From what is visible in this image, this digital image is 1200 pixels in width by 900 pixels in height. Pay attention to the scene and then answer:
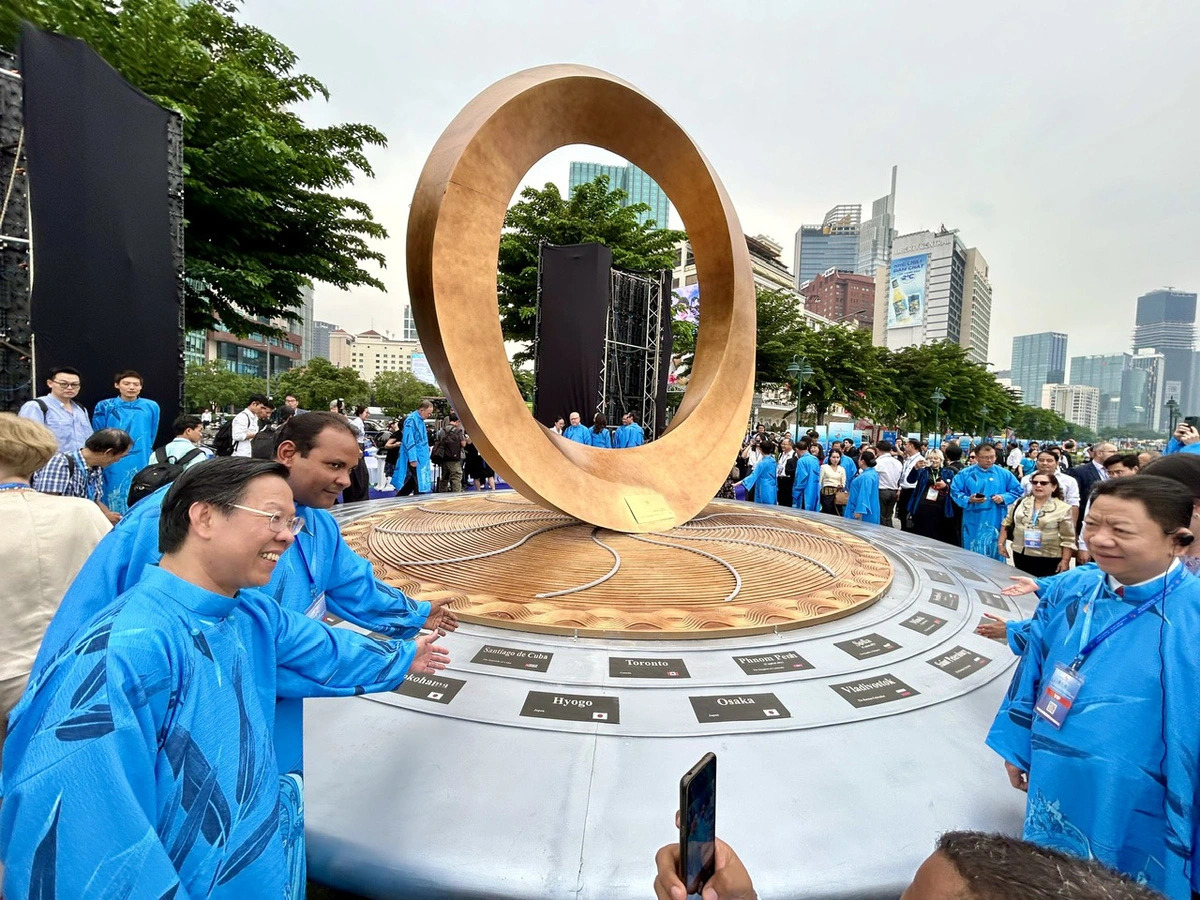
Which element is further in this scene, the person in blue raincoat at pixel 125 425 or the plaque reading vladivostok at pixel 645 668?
the person in blue raincoat at pixel 125 425

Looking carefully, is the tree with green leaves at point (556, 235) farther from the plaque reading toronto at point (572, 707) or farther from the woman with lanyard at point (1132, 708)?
the woman with lanyard at point (1132, 708)

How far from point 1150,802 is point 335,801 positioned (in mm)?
2714

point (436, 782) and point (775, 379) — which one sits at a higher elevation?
point (775, 379)

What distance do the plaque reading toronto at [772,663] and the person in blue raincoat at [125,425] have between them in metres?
5.79

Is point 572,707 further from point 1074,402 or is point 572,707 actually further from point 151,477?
point 1074,402

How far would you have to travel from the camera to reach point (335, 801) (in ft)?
7.97

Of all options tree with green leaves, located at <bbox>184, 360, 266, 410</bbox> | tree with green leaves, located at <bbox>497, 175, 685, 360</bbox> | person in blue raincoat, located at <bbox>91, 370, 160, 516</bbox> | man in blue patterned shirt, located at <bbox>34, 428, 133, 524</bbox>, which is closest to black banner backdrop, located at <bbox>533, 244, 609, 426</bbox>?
tree with green leaves, located at <bbox>497, 175, 685, 360</bbox>

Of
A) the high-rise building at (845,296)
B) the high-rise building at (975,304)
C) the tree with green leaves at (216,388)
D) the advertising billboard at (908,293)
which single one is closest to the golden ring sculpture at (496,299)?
the tree with green leaves at (216,388)

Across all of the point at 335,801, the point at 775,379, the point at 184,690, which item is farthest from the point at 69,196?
the point at 775,379

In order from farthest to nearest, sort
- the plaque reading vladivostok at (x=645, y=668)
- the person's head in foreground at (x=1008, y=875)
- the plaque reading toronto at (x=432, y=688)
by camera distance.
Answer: the plaque reading vladivostok at (x=645, y=668) → the plaque reading toronto at (x=432, y=688) → the person's head in foreground at (x=1008, y=875)

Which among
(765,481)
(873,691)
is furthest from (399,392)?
(873,691)

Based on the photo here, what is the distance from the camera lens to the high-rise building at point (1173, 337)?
146 meters

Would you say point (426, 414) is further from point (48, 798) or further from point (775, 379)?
point (775, 379)

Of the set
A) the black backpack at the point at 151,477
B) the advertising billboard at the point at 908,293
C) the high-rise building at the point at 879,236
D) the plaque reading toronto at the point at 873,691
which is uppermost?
the high-rise building at the point at 879,236
